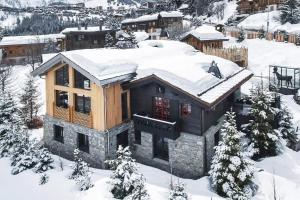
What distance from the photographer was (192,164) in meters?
21.5

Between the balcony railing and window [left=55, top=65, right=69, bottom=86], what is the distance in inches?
71.4

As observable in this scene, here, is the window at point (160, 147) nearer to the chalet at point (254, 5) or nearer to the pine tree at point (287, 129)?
the pine tree at point (287, 129)

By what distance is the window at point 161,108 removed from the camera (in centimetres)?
2253

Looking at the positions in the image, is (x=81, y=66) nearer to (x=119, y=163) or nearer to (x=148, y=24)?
(x=119, y=163)

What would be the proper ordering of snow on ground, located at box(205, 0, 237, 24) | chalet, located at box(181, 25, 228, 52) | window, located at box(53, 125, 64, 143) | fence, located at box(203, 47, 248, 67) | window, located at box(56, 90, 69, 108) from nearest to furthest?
window, located at box(56, 90, 69, 108) → window, located at box(53, 125, 64, 143) → fence, located at box(203, 47, 248, 67) → chalet, located at box(181, 25, 228, 52) → snow on ground, located at box(205, 0, 237, 24)

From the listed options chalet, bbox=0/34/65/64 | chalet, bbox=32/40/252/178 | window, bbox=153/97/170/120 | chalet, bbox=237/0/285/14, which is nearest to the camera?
chalet, bbox=32/40/252/178

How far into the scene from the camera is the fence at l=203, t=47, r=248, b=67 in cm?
4075

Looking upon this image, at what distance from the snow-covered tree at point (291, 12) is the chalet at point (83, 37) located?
35.8 meters

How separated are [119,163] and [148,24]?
219ft

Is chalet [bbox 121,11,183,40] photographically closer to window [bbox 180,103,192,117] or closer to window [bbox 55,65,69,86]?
window [bbox 55,65,69,86]

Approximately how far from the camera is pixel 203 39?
149ft

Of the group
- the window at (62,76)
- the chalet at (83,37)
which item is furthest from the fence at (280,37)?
the window at (62,76)

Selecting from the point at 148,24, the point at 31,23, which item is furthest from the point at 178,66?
the point at 31,23

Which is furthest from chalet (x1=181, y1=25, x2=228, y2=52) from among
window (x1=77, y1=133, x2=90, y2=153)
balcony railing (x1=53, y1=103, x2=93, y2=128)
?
window (x1=77, y1=133, x2=90, y2=153)
